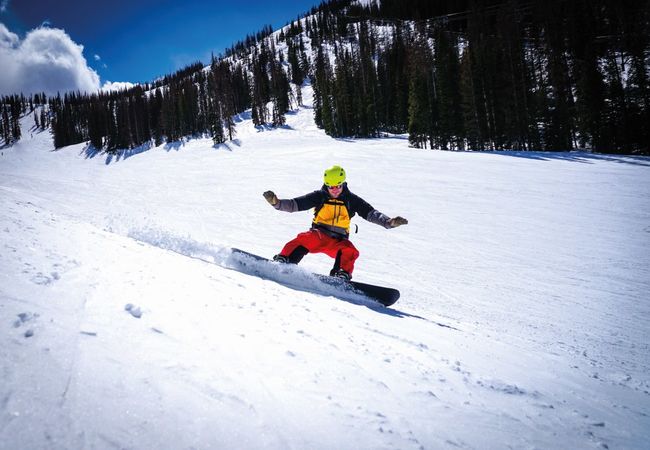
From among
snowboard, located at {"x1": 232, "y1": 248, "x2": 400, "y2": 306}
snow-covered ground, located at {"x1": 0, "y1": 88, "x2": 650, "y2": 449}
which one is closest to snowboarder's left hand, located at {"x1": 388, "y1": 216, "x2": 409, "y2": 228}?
snowboard, located at {"x1": 232, "y1": 248, "x2": 400, "y2": 306}

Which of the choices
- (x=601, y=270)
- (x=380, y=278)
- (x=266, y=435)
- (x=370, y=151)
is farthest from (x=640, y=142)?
(x=266, y=435)

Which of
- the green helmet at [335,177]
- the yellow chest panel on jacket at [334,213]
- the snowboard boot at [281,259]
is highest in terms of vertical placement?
the green helmet at [335,177]

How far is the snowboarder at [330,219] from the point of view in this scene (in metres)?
4.66

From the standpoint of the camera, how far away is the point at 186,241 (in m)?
5.23

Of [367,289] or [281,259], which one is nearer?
[367,289]

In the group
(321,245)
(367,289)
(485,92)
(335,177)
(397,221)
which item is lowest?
(367,289)

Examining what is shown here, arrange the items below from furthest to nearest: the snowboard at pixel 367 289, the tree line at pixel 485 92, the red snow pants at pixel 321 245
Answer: the tree line at pixel 485 92 → the red snow pants at pixel 321 245 → the snowboard at pixel 367 289

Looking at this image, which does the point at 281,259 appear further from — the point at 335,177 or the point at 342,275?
the point at 335,177

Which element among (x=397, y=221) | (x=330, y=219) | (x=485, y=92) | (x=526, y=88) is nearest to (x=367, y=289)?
(x=397, y=221)

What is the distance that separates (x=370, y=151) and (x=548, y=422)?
67.0 feet

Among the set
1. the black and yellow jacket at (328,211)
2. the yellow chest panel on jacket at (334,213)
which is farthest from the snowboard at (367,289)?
the yellow chest panel on jacket at (334,213)

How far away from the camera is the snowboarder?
4664mm

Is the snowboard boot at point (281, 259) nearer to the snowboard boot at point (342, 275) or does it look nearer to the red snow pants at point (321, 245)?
the red snow pants at point (321, 245)

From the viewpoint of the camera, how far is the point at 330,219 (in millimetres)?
4820
